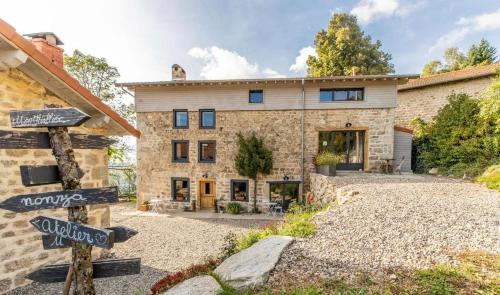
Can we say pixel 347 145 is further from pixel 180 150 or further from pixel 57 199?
pixel 57 199

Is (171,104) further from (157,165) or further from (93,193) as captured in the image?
(93,193)

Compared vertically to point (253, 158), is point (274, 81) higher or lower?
higher

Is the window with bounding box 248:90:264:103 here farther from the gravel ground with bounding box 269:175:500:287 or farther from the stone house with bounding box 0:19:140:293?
the stone house with bounding box 0:19:140:293

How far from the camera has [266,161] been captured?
39.1 feet

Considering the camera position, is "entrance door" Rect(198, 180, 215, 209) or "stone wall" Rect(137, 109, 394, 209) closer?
"stone wall" Rect(137, 109, 394, 209)

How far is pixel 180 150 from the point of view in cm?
1318

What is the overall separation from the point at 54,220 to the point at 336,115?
1218 cm

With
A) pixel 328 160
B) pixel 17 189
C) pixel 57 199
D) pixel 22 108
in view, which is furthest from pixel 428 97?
pixel 17 189

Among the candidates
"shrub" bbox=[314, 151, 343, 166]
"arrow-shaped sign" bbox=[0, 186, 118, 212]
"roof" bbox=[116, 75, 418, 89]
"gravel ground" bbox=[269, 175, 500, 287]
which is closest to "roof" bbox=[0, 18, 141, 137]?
"arrow-shaped sign" bbox=[0, 186, 118, 212]

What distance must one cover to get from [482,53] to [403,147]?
59.0 feet

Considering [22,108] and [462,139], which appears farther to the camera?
[462,139]

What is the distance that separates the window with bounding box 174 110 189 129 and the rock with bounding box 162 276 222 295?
34.1ft

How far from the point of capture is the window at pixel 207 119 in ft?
41.9

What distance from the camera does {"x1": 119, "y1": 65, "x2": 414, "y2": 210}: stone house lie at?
39.1ft
